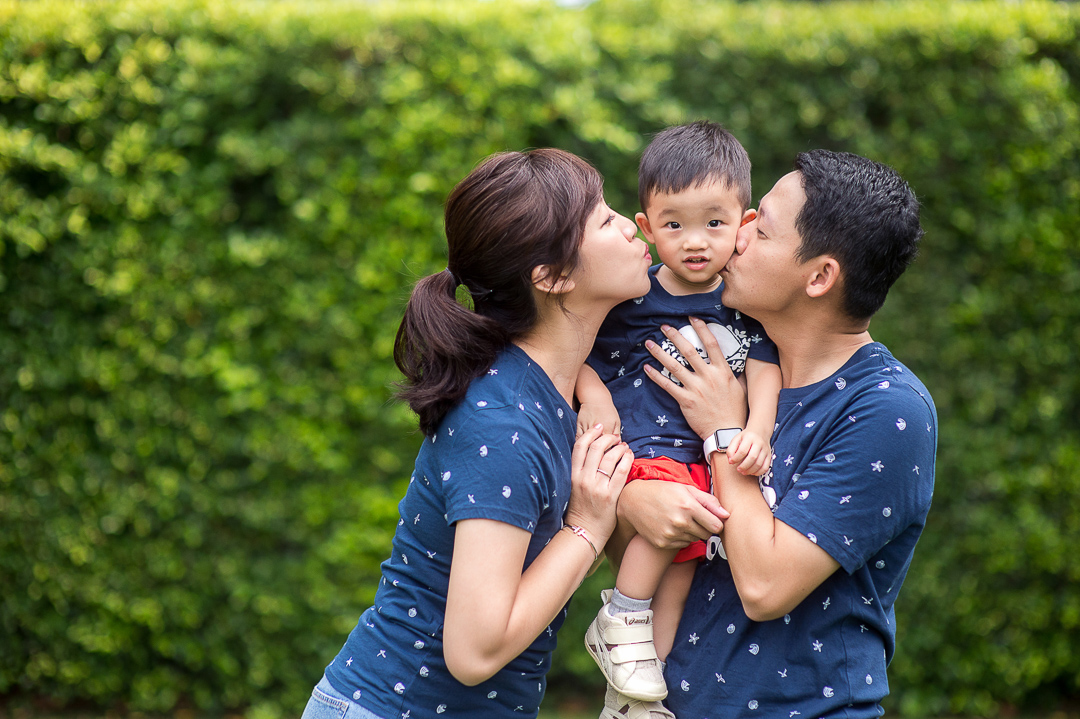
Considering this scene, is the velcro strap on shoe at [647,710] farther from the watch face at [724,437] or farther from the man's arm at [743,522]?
the watch face at [724,437]

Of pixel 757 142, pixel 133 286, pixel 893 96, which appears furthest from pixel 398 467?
pixel 893 96

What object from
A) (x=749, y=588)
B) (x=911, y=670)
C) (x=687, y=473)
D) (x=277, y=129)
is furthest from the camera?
(x=911, y=670)

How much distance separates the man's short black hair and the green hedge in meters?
2.35

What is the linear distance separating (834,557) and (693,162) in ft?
3.43

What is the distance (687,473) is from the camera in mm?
2236

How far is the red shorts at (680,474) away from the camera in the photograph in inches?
85.7

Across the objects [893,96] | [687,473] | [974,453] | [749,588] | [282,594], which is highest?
[893,96]

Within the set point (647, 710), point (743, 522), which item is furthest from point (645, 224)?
point (647, 710)

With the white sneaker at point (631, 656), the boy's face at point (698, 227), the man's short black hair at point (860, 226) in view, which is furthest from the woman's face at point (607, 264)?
the white sneaker at point (631, 656)

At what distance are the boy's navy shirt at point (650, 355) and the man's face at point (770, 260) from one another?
107 mm

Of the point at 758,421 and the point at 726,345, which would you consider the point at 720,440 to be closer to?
the point at 758,421

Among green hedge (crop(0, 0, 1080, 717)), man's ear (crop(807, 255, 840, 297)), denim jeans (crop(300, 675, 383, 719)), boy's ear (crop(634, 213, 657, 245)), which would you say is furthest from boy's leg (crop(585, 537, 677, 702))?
green hedge (crop(0, 0, 1080, 717))

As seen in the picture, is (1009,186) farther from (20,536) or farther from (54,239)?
(20,536)

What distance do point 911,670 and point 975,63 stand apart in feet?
10.5
